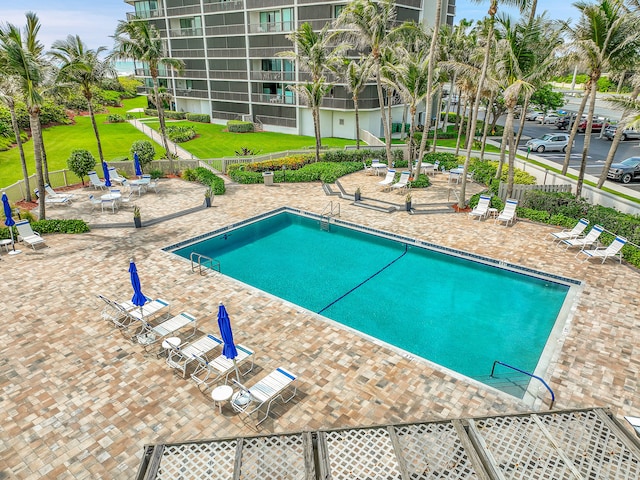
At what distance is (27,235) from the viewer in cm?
1702

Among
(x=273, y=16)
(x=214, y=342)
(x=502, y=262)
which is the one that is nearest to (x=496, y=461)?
(x=214, y=342)

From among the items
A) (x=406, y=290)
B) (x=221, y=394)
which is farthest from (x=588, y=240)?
(x=221, y=394)

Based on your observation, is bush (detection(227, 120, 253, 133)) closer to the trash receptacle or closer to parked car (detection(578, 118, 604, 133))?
the trash receptacle

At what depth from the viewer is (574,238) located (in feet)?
55.9

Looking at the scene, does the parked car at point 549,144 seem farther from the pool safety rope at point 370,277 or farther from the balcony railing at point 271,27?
the pool safety rope at point 370,277

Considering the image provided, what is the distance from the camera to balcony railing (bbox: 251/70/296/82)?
42.6 m

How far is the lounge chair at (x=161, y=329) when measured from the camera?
1070 cm

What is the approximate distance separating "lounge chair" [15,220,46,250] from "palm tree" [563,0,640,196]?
2440cm

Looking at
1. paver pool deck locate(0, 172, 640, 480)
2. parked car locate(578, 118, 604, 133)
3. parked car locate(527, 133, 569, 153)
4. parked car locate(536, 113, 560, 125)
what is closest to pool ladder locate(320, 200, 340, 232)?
paver pool deck locate(0, 172, 640, 480)

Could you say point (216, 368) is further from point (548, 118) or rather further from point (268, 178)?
point (548, 118)

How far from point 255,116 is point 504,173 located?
31320 mm

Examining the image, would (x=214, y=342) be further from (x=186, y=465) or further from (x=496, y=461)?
(x=496, y=461)

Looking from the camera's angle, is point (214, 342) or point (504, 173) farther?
point (504, 173)

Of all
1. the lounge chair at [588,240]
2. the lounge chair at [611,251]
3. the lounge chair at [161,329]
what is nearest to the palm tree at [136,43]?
the lounge chair at [161,329]
